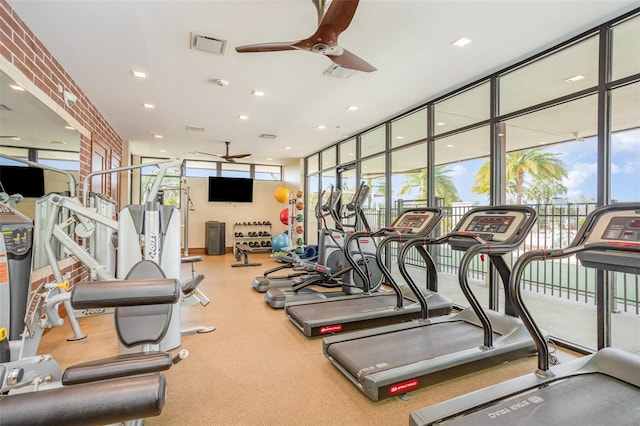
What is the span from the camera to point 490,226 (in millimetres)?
2689

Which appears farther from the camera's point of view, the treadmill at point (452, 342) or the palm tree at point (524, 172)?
the palm tree at point (524, 172)

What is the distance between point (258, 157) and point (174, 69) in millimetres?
6170

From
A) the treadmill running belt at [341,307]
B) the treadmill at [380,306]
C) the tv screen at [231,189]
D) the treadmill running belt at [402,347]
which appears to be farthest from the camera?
the tv screen at [231,189]

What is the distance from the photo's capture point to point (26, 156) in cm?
301

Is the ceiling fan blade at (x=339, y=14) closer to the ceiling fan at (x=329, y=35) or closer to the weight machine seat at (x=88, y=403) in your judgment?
the ceiling fan at (x=329, y=35)

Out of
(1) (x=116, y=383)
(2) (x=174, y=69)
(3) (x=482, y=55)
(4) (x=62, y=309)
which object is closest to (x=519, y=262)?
(1) (x=116, y=383)

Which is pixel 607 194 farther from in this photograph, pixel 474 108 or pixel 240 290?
pixel 240 290

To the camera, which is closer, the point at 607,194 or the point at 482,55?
the point at 607,194

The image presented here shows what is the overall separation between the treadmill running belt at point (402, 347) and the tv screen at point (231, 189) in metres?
8.36

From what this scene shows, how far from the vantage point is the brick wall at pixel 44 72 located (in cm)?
274

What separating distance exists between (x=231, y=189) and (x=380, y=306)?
7710 mm

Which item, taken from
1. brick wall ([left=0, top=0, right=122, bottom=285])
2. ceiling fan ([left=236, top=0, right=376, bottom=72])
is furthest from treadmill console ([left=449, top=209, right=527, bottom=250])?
brick wall ([left=0, top=0, right=122, bottom=285])

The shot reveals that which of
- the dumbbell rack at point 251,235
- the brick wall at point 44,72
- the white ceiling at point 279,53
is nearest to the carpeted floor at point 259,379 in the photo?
the brick wall at point 44,72

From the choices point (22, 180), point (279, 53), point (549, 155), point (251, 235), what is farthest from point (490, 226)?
point (251, 235)
